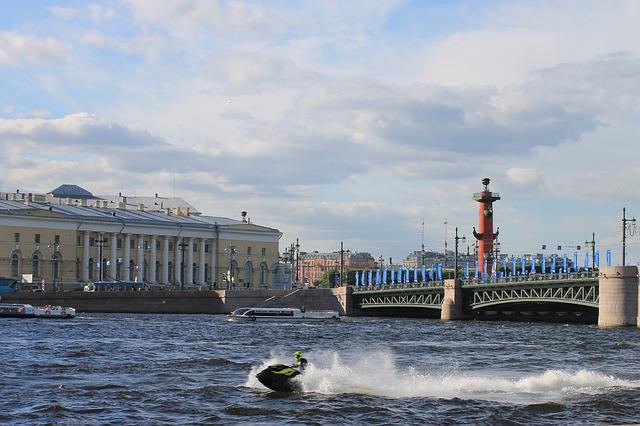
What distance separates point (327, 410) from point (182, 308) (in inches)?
3291

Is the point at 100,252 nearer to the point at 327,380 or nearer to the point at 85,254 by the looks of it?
the point at 85,254

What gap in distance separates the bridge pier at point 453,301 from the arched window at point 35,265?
5308 cm

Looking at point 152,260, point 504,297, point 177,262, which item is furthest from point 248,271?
point 504,297

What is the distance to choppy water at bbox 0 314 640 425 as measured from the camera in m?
28.9

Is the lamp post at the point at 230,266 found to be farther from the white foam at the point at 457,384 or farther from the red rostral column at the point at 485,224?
the white foam at the point at 457,384

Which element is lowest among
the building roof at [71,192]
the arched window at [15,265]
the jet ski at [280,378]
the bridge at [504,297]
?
the jet ski at [280,378]

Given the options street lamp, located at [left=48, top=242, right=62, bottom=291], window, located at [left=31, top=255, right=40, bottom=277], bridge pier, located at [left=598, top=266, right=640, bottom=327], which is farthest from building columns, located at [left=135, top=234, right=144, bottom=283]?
bridge pier, located at [left=598, top=266, right=640, bottom=327]

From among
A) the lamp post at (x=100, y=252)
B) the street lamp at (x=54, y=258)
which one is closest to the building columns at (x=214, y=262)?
the lamp post at (x=100, y=252)

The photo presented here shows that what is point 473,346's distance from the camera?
54469 millimetres

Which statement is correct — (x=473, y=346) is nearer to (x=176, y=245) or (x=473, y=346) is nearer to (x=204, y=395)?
(x=204, y=395)

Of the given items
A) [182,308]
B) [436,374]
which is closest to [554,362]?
[436,374]

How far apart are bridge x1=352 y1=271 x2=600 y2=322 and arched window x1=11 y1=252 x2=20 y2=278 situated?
123 ft

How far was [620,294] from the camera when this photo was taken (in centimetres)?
6975

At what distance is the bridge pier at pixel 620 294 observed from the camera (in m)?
69.5
